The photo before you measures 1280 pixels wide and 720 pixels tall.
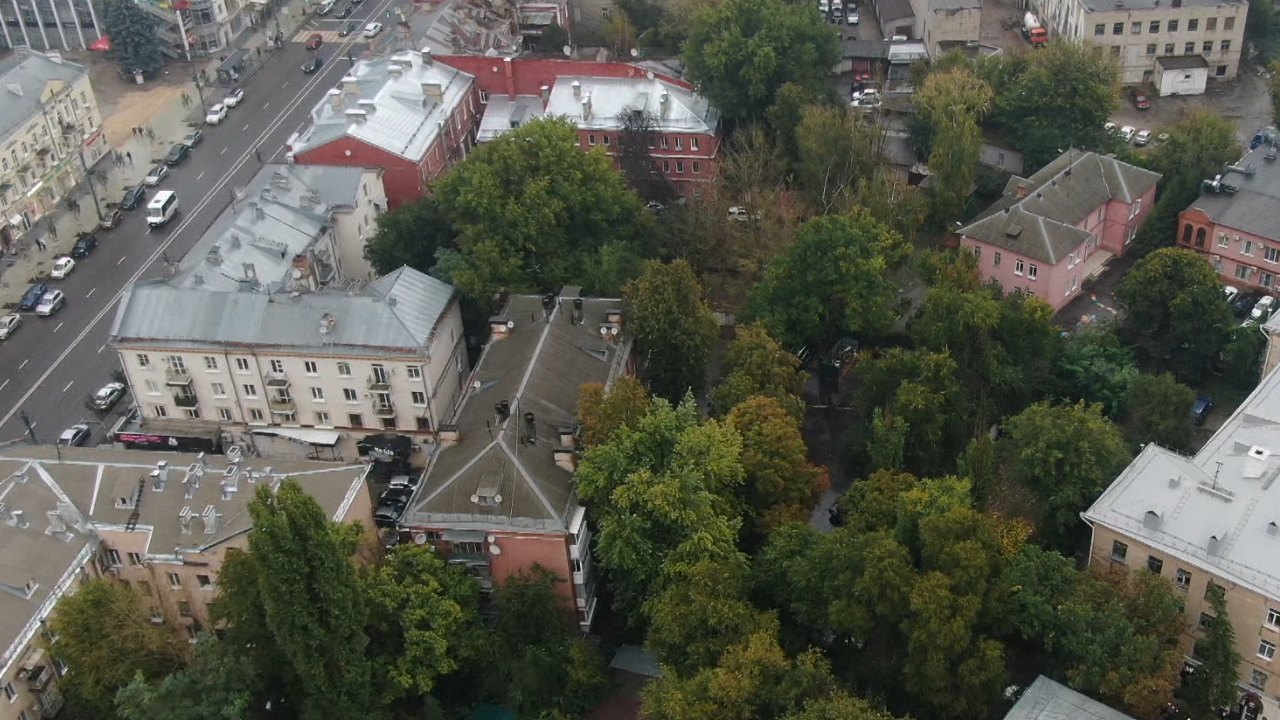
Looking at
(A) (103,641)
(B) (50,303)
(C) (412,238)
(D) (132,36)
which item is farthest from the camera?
(D) (132,36)

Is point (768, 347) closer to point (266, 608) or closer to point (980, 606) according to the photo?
point (980, 606)

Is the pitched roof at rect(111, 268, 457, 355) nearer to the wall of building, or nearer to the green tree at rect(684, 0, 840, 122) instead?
the green tree at rect(684, 0, 840, 122)

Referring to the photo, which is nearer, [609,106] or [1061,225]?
[1061,225]

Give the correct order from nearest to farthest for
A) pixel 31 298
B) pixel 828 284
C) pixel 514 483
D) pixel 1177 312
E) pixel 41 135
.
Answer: pixel 514 483
pixel 1177 312
pixel 828 284
pixel 31 298
pixel 41 135

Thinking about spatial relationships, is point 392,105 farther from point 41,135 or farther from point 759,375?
point 759,375

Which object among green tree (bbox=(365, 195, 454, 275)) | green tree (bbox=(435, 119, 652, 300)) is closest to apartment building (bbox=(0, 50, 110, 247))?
green tree (bbox=(365, 195, 454, 275))

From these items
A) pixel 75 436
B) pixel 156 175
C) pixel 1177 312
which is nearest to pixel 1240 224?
pixel 1177 312

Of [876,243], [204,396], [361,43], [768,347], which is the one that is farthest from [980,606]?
[361,43]
